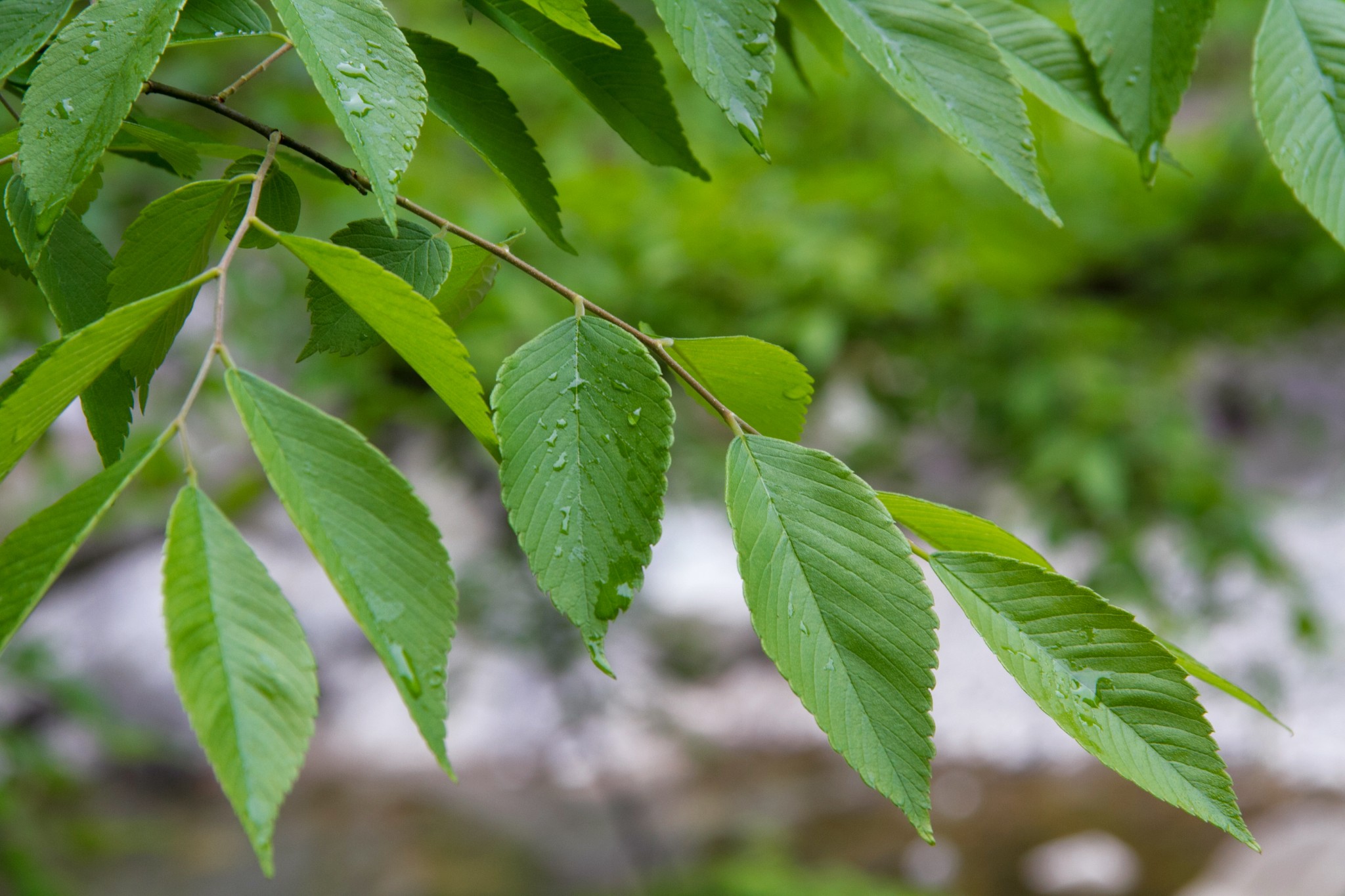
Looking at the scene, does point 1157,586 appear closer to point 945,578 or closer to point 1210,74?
point 945,578

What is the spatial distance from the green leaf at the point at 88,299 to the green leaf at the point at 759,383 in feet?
0.71

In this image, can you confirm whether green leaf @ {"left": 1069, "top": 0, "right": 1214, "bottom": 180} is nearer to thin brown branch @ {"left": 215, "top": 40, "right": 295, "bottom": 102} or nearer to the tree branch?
the tree branch

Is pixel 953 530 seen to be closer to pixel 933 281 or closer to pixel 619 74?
pixel 619 74

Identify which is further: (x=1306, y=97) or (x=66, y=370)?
(x=1306, y=97)

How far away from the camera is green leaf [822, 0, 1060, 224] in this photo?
16.4 inches

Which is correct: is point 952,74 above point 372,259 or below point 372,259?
above

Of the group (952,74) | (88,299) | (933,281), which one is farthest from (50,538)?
(933,281)

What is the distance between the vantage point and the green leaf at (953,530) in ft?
1.21

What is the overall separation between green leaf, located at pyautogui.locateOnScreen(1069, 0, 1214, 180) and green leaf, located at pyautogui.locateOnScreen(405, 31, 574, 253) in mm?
254

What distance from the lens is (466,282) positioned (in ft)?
1.39

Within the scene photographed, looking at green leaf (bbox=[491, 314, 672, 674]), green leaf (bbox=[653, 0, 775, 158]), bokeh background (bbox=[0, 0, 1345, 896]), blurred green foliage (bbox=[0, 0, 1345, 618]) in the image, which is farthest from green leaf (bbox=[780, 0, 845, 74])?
blurred green foliage (bbox=[0, 0, 1345, 618])

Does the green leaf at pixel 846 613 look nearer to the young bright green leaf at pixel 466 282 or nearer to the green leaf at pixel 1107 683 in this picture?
the green leaf at pixel 1107 683

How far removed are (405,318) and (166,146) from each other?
0.17 metres

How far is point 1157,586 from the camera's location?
2053 mm
